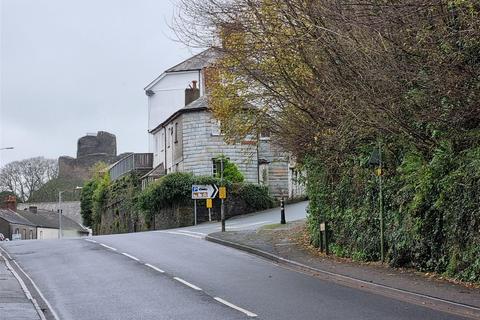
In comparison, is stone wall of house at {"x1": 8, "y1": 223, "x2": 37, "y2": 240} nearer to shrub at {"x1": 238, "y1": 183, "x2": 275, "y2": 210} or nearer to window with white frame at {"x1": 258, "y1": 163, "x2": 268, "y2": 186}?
window with white frame at {"x1": 258, "y1": 163, "x2": 268, "y2": 186}

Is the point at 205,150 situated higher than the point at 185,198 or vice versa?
the point at 205,150

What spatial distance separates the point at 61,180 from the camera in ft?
337

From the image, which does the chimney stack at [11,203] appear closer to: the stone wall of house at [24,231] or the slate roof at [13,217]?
the slate roof at [13,217]

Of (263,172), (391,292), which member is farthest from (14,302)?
(263,172)

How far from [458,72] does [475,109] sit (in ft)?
2.93

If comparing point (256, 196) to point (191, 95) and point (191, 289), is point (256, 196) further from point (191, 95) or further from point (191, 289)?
point (191, 289)

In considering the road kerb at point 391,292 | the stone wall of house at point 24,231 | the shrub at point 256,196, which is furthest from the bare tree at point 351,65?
the stone wall of house at point 24,231

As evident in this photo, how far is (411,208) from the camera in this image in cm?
1576

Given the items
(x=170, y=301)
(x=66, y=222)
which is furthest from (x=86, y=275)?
(x=66, y=222)

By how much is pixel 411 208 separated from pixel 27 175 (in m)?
91.4

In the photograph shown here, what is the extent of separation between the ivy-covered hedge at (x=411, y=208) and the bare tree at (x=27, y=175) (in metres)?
83.3

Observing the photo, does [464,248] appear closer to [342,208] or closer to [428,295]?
[428,295]

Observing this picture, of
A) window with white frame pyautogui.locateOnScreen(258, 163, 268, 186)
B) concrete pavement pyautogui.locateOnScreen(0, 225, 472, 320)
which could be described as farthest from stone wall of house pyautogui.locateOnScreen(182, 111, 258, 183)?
concrete pavement pyautogui.locateOnScreen(0, 225, 472, 320)

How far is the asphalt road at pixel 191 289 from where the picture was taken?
11391mm
